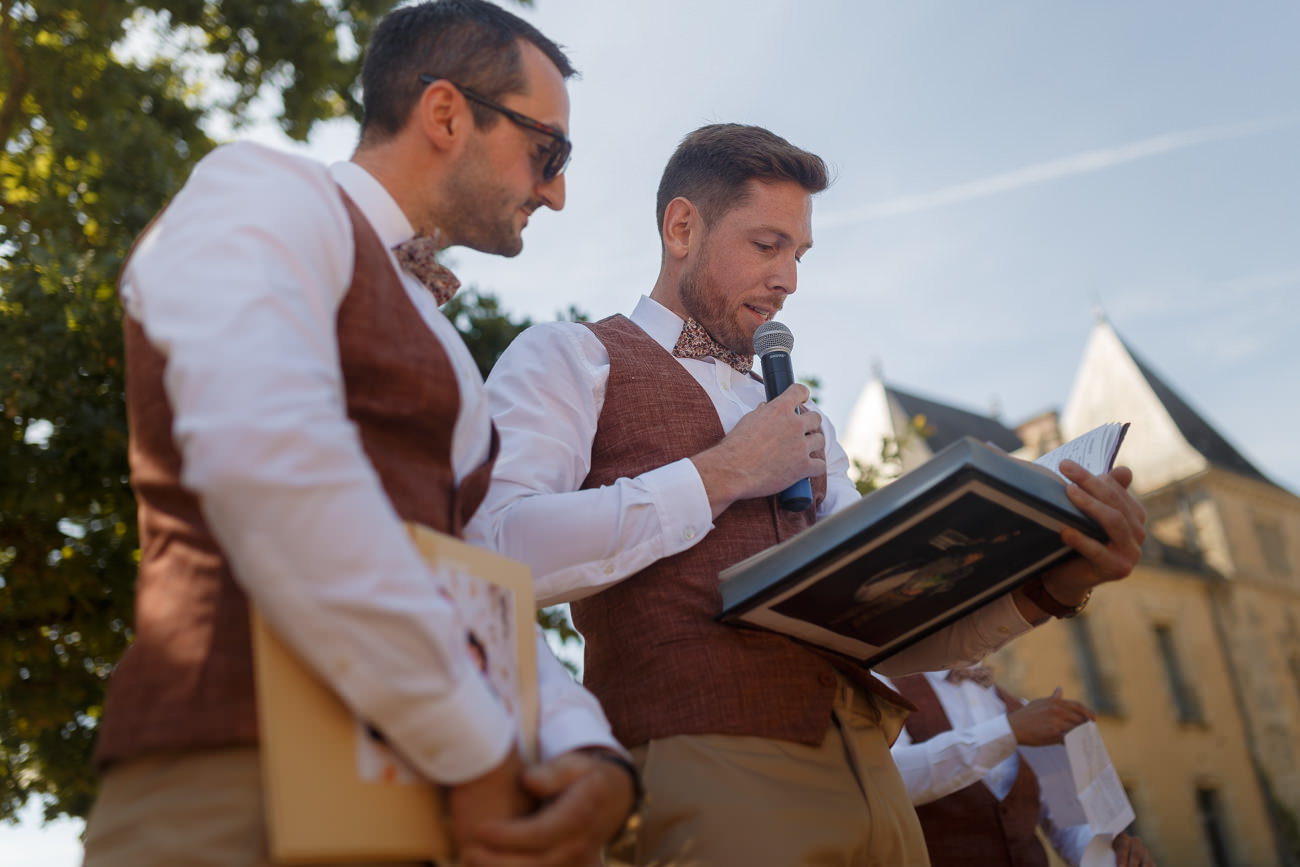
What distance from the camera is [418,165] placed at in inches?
60.8

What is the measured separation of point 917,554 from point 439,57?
1.11 meters

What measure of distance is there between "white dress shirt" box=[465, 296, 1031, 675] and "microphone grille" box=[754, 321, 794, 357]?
0.11 meters

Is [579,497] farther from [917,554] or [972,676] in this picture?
[972,676]

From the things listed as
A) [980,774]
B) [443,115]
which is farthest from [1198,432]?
[443,115]

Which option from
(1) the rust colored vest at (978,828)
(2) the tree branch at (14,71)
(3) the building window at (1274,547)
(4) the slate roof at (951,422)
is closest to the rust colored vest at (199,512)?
(1) the rust colored vest at (978,828)

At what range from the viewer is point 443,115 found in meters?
1.55

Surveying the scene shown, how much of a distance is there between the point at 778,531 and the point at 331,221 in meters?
1.14

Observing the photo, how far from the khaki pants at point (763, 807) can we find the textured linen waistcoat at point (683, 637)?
0.04 m

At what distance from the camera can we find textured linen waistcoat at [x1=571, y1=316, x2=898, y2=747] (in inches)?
71.1

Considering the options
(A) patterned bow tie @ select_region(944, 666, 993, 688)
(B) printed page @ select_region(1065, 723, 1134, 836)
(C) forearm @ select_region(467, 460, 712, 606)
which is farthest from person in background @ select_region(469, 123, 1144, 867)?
(A) patterned bow tie @ select_region(944, 666, 993, 688)

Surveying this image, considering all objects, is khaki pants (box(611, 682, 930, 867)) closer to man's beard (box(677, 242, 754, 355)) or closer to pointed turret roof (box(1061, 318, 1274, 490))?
man's beard (box(677, 242, 754, 355))

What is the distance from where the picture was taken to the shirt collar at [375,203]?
4.75ft

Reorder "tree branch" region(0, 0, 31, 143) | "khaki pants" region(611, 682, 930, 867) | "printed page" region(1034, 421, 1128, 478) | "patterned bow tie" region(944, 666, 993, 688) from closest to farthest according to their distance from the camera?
"khaki pants" region(611, 682, 930, 867) < "printed page" region(1034, 421, 1128, 478) < "patterned bow tie" region(944, 666, 993, 688) < "tree branch" region(0, 0, 31, 143)

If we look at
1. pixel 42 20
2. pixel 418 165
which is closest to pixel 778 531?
pixel 418 165
